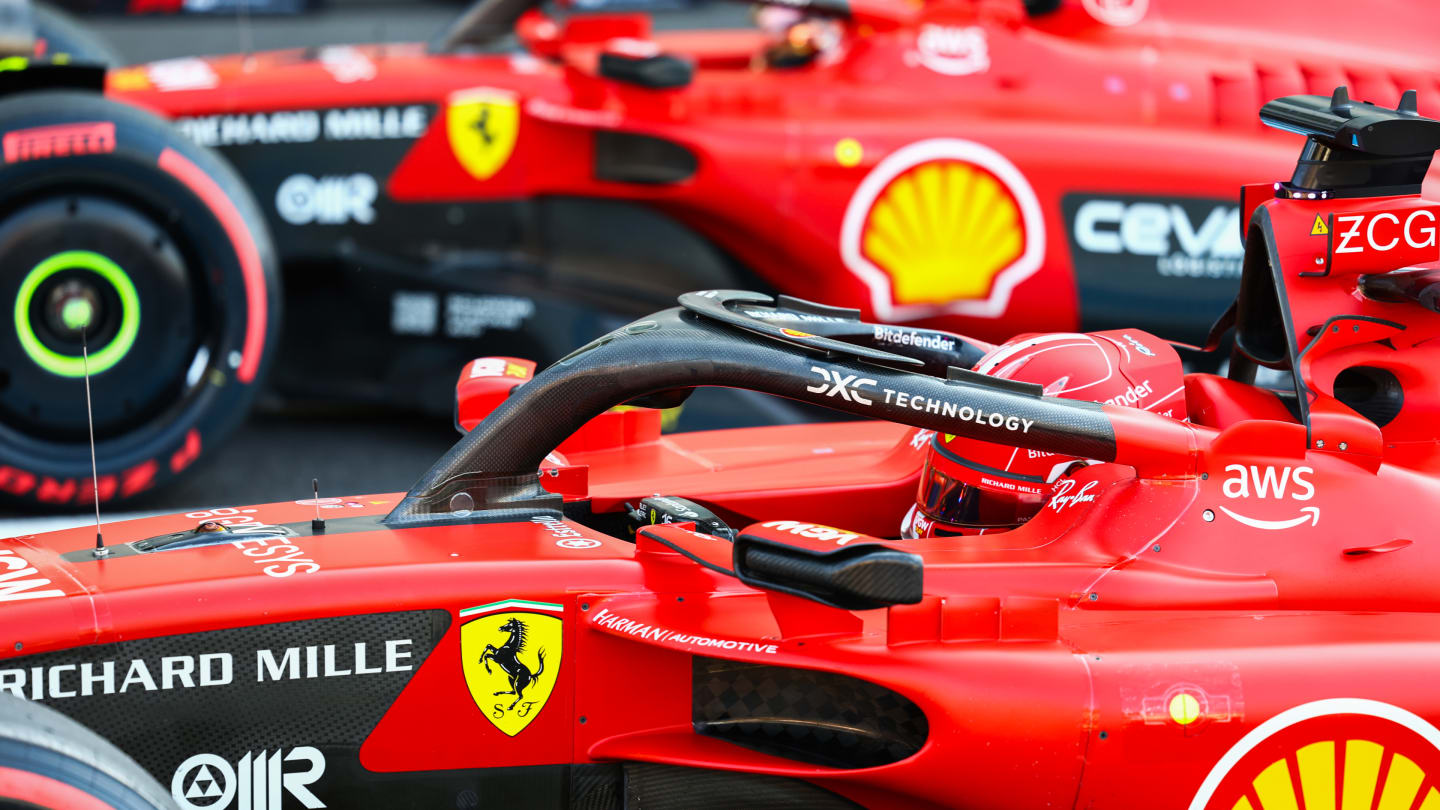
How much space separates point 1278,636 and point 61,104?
3.56m

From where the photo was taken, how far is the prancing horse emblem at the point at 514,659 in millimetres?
2436

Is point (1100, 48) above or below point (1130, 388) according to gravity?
above

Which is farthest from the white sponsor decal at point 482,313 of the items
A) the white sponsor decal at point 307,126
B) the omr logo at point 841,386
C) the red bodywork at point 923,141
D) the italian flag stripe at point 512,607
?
the italian flag stripe at point 512,607

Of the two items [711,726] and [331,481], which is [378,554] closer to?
[711,726]

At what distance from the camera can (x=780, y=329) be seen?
2.71 m

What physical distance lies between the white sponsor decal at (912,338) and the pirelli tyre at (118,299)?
86.1 inches

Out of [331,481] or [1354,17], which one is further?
[1354,17]

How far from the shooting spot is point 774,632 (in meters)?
2.47

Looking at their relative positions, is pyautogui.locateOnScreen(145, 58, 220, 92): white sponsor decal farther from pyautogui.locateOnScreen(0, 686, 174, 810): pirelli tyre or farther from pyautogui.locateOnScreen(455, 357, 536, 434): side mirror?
pyautogui.locateOnScreen(0, 686, 174, 810): pirelli tyre

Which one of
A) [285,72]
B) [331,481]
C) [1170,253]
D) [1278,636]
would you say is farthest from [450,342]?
[1278,636]

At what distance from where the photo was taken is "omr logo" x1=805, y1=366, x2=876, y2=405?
8.66 ft

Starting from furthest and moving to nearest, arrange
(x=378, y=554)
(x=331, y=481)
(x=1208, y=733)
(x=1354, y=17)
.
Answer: (x=1354, y=17) < (x=331, y=481) < (x=378, y=554) < (x=1208, y=733)

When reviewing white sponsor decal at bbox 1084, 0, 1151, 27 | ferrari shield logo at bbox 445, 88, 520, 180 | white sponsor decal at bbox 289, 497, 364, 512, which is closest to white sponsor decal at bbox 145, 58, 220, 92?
ferrari shield logo at bbox 445, 88, 520, 180

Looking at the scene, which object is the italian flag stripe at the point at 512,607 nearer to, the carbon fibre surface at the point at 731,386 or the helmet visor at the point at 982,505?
the carbon fibre surface at the point at 731,386
